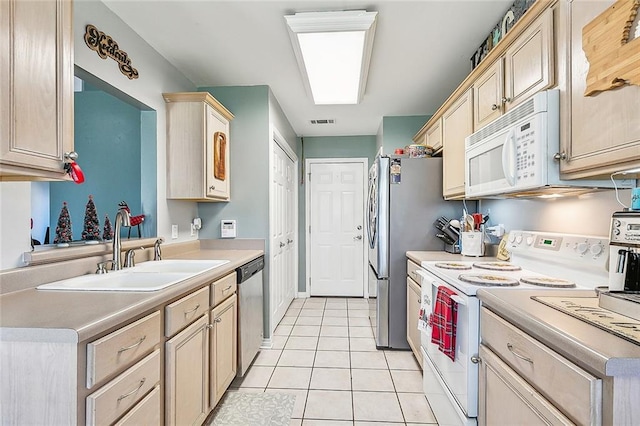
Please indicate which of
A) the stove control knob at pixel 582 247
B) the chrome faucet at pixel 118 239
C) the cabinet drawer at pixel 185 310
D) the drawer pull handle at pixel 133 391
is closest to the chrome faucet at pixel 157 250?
the chrome faucet at pixel 118 239

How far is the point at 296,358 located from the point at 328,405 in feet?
2.31

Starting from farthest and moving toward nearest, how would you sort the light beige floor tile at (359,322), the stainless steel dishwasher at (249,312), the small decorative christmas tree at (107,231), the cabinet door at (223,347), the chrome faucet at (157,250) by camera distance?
the light beige floor tile at (359,322) < the stainless steel dishwasher at (249,312) < the chrome faucet at (157,250) < the small decorative christmas tree at (107,231) < the cabinet door at (223,347)

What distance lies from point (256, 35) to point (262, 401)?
8.02 feet

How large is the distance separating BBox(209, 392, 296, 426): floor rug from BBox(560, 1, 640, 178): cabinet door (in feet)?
6.45

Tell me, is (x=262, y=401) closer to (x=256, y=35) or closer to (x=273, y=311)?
(x=273, y=311)

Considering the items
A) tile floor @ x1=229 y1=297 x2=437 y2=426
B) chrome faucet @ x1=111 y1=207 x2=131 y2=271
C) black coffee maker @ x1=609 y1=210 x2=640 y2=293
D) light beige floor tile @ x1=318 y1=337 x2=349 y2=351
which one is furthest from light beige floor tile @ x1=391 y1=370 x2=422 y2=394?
chrome faucet @ x1=111 y1=207 x2=131 y2=271

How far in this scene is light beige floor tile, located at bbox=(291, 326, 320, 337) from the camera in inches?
128

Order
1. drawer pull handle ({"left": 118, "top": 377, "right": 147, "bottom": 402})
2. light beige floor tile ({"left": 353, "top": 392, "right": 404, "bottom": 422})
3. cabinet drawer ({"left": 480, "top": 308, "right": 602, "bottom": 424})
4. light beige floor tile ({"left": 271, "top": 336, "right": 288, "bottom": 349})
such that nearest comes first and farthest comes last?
cabinet drawer ({"left": 480, "top": 308, "right": 602, "bottom": 424})
drawer pull handle ({"left": 118, "top": 377, "right": 147, "bottom": 402})
light beige floor tile ({"left": 353, "top": 392, "right": 404, "bottom": 422})
light beige floor tile ({"left": 271, "top": 336, "right": 288, "bottom": 349})

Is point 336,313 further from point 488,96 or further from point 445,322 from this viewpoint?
point 488,96

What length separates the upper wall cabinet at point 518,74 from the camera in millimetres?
1387

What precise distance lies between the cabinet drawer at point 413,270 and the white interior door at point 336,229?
79.0 inches

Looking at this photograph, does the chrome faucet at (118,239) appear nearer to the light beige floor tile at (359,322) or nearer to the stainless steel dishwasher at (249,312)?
the stainless steel dishwasher at (249,312)

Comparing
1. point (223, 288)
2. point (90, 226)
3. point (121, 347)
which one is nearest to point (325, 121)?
point (223, 288)

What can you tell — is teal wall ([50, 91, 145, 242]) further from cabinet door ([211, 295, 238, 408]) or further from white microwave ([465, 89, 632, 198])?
white microwave ([465, 89, 632, 198])
